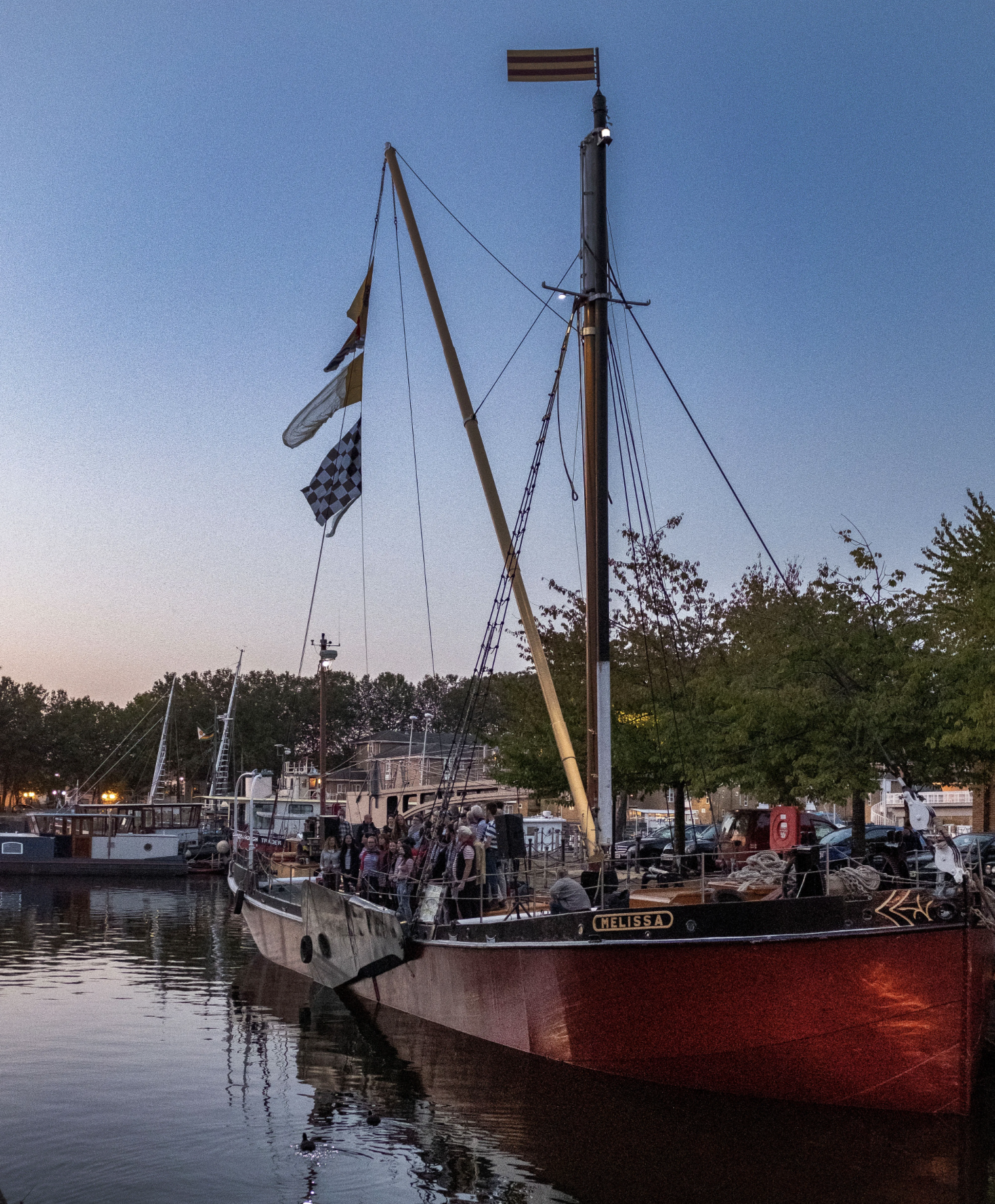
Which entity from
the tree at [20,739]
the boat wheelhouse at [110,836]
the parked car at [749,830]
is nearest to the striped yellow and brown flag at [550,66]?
the parked car at [749,830]

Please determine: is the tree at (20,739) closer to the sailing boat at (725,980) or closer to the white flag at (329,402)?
the white flag at (329,402)

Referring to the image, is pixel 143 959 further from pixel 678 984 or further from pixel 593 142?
pixel 593 142

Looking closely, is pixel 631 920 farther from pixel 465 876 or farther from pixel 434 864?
pixel 434 864

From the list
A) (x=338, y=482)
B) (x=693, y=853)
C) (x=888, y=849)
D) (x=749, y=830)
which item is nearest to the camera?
(x=693, y=853)

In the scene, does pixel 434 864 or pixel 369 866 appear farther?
pixel 369 866

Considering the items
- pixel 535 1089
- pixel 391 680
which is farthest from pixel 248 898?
pixel 391 680

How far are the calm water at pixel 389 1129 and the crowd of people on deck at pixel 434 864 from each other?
1895mm

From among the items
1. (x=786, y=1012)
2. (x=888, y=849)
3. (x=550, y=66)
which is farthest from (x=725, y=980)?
(x=550, y=66)

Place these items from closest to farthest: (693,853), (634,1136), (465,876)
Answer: (634,1136) → (465,876) → (693,853)

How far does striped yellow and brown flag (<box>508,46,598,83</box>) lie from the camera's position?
17297 mm

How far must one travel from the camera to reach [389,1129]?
12.3 m

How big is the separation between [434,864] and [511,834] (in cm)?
123

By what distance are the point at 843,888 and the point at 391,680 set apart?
133 metres

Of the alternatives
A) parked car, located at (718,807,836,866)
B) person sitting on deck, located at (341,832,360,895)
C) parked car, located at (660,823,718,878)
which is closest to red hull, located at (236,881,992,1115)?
parked car, located at (660,823,718,878)
